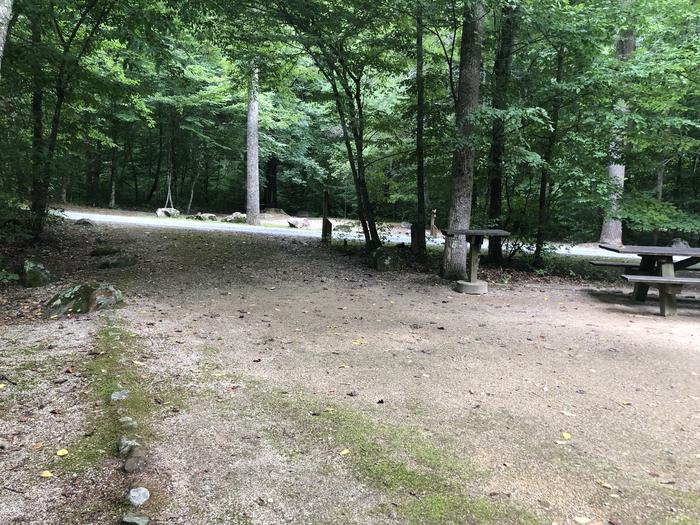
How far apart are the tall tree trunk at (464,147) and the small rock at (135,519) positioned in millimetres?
6446

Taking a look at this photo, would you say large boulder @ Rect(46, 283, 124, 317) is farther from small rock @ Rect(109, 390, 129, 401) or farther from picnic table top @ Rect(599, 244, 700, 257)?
picnic table top @ Rect(599, 244, 700, 257)

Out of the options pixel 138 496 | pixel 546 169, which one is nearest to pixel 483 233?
pixel 546 169

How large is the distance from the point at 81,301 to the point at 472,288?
16.9 feet

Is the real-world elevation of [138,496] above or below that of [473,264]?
below

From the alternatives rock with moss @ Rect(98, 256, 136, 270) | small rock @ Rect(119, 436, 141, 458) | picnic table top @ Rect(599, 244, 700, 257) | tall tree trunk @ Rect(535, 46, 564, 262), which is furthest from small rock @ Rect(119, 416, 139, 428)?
tall tree trunk @ Rect(535, 46, 564, 262)

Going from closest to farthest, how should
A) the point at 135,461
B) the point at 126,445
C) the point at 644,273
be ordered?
the point at 135,461, the point at 126,445, the point at 644,273

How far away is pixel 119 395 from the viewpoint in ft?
10.1

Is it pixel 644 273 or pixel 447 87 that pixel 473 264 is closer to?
pixel 644 273

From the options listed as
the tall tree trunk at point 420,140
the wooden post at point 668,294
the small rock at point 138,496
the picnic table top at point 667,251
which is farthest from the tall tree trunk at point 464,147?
the small rock at point 138,496

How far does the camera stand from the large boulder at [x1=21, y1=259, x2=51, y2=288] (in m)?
6.25

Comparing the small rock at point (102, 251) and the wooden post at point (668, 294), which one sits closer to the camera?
the wooden post at point (668, 294)

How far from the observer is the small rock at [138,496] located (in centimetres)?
207

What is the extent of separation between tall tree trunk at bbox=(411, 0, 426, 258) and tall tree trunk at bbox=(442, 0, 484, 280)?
881 millimetres

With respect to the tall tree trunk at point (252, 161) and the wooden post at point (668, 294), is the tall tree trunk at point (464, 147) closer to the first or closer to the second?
the wooden post at point (668, 294)
